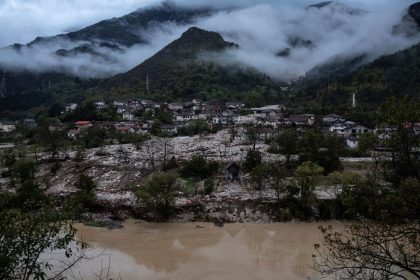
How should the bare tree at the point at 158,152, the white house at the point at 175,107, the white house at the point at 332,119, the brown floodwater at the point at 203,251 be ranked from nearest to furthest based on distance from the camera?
1. the brown floodwater at the point at 203,251
2. the bare tree at the point at 158,152
3. the white house at the point at 332,119
4. the white house at the point at 175,107

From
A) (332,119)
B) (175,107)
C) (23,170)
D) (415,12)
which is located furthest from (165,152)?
(415,12)

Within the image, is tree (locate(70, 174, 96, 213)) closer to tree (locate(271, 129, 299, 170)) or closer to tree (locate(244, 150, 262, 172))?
tree (locate(244, 150, 262, 172))

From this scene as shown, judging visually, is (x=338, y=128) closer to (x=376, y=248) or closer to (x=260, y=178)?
(x=260, y=178)

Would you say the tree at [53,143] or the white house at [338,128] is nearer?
the tree at [53,143]

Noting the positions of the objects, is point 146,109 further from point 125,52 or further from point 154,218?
point 125,52

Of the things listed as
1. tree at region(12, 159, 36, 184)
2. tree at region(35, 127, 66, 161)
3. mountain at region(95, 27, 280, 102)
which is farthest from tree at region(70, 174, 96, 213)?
mountain at region(95, 27, 280, 102)

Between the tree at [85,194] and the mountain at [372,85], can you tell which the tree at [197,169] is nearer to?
the tree at [85,194]

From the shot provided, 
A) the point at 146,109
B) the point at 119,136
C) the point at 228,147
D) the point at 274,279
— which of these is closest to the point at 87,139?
the point at 119,136

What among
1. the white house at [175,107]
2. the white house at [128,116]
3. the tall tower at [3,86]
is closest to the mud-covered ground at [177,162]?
the white house at [128,116]
